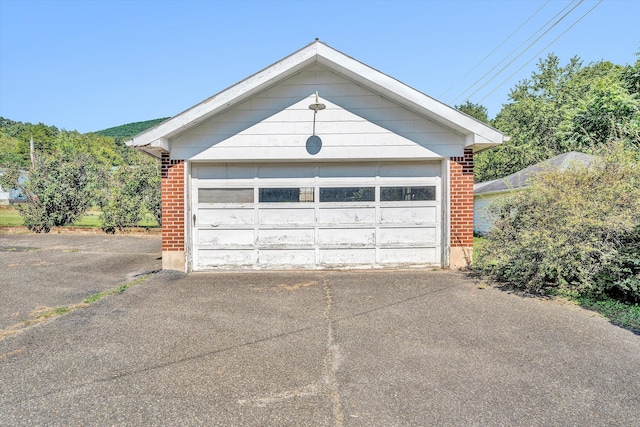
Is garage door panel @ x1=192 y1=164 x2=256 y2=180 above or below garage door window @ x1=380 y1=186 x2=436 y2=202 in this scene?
above

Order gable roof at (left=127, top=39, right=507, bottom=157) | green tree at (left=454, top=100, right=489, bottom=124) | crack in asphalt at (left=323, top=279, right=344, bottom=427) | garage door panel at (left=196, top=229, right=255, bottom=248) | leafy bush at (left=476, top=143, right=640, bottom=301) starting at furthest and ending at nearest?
1. green tree at (left=454, top=100, right=489, bottom=124)
2. garage door panel at (left=196, top=229, right=255, bottom=248)
3. gable roof at (left=127, top=39, right=507, bottom=157)
4. leafy bush at (left=476, top=143, right=640, bottom=301)
5. crack in asphalt at (left=323, top=279, right=344, bottom=427)

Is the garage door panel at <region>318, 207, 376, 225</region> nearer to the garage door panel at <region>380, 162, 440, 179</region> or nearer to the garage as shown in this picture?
the garage

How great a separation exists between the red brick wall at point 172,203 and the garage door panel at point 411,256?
4.11 meters

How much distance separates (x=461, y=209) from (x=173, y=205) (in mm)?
5729

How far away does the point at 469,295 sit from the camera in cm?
572

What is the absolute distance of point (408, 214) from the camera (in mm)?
7531

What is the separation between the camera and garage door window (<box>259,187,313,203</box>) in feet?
24.6

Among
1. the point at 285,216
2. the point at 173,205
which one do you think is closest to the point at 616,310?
the point at 285,216

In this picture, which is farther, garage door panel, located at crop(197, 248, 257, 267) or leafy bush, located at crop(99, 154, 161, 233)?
leafy bush, located at crop(99, 154, 161, 233)

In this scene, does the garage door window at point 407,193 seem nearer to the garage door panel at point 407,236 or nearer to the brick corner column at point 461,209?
the brick corner column at point 461,209

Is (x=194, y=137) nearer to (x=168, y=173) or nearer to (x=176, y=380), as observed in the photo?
(x=168, y=173)

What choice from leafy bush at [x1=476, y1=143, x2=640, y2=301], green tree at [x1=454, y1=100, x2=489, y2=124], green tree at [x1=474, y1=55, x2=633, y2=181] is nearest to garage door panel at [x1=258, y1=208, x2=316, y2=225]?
leafy bush at [x1=476, y1=143, x2=640, y2=301]

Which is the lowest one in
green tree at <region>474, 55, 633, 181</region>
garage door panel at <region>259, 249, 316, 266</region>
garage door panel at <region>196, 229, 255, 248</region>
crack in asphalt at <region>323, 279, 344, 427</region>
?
crack in asphalt at <region>323, 279, 344, 427</region>

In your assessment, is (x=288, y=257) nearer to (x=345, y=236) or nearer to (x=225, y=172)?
(x=345, y=236)
